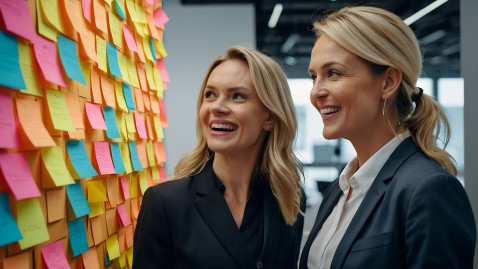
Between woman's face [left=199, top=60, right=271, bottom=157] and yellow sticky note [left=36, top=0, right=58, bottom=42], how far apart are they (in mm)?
770

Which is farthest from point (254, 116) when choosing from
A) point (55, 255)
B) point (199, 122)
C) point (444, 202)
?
point (55, 255)

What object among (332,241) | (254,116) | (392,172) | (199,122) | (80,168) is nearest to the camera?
(80,168)

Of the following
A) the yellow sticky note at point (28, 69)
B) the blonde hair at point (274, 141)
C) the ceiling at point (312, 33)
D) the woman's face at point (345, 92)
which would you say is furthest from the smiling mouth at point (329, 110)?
the ceiling at point (312, 33)

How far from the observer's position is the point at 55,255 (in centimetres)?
107

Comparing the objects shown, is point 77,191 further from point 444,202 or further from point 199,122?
point 444,202

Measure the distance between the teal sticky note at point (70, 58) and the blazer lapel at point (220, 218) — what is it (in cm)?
70

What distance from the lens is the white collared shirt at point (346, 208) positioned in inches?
57.2

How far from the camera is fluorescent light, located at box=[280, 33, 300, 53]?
1172cm

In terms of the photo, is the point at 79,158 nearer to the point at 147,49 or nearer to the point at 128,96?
the point at 128,96

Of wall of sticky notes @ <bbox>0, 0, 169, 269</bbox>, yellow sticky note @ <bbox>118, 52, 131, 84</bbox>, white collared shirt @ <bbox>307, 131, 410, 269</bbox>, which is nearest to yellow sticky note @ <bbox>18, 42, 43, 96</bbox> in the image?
wall of sticky notes @ <bbox>0, 0, 169, 269</bbox>

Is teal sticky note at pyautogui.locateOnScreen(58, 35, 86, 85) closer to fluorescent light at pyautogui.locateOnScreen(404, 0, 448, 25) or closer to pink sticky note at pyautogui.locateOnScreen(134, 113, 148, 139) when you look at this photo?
pink sticky note at pyautogui.locateOnScreen(134, 113, 148, 139)

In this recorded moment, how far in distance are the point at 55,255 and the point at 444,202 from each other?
3.38 feet

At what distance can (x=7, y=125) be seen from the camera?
0.88m

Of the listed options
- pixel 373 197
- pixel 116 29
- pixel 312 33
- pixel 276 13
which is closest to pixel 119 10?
pixel 116 29
